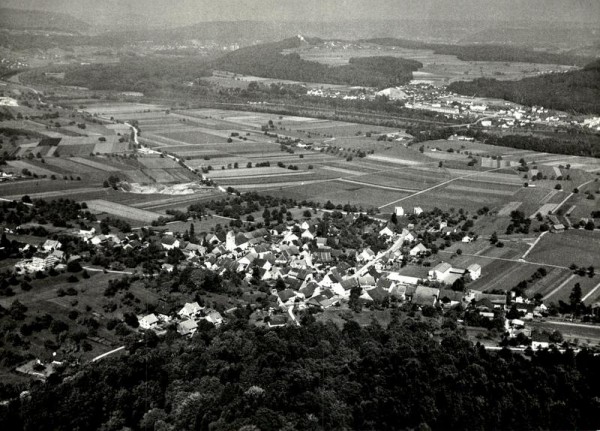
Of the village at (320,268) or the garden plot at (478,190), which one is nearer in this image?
the village at (320,268)

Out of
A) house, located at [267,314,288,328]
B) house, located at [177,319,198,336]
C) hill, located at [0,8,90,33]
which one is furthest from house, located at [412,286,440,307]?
hill, located at [0,8,90,33]

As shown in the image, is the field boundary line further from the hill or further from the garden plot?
the hill

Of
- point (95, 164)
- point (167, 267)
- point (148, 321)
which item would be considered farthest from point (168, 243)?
point (95, 164)

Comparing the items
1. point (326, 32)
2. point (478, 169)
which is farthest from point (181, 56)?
point (478, 169)

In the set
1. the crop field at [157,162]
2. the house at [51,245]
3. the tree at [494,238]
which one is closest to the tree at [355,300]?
the tree at [494,238]

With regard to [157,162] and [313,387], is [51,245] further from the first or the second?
[157,162]

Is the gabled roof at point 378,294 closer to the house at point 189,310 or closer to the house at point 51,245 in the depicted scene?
the house at point 189,310
